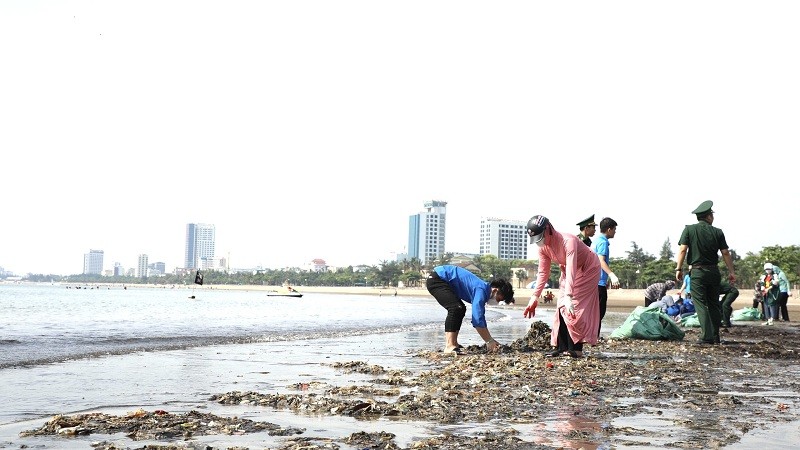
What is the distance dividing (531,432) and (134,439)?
245 cm

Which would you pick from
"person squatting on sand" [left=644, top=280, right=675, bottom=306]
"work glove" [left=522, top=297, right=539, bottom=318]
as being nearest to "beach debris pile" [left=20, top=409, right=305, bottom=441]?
"work glove" [left=522, top=297, right=539, bottom=318]

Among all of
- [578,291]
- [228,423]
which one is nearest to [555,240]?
[578,291]

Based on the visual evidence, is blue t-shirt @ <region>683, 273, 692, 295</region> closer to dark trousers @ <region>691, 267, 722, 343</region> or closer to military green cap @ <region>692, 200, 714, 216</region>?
dark trousers @ <region>691, 267, 722, 343</region>

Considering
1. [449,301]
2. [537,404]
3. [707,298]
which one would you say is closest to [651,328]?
[707,298]

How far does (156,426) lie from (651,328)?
1028 centimetres

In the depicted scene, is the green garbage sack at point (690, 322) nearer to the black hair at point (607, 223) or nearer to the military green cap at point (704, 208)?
the military green cap at point (704, 208)

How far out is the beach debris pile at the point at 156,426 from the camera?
4754 mm

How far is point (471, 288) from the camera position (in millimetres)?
10492

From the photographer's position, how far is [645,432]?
4711 millimetres

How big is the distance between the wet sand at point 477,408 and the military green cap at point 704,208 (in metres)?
2.81

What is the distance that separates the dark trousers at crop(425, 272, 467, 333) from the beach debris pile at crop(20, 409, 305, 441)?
559 centimetres

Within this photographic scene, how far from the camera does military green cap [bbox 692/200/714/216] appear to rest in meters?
11.9

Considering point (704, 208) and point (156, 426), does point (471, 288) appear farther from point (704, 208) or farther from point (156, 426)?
point (156, 426)

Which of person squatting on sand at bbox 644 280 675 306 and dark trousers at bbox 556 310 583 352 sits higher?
person squatting on sand at bbox 644 280 675 306
